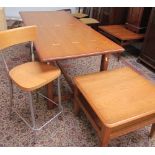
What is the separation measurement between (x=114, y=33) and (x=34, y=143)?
2335 millimetres

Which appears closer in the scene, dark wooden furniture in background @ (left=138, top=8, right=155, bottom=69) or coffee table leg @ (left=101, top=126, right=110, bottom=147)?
coffee table leg @ (left=101, top=126, right=110, bottom=147)

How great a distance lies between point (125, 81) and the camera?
5.64ft

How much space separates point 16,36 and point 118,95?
40.9 inches

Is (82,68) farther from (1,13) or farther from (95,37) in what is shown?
(1,13)

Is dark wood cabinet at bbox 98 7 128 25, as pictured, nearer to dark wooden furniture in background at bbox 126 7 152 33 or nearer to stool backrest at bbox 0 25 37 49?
dark wooden furniture in background at bbox 126 7 152 33

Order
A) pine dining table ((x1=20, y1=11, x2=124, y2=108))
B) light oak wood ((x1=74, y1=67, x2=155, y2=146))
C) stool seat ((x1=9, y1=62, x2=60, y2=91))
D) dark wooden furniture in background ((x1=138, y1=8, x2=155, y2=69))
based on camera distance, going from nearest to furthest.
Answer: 1. light oak wood ((x1=74, y1=67, x2=155, y2=146))
2. stool seat ((x1=9, y1=62, x2=60, y2=91))
3. pine dining table ((x1=20, y1=11, x2=124, y2=108))
4. dark wooden furniture in background ((x1=138, y1=8, x2=155, y2=69))

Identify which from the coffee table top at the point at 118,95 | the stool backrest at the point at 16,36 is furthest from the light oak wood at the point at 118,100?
the stool backrest at the point at 16,36

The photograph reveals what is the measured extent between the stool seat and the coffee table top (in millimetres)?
252

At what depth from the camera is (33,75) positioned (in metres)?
1.71

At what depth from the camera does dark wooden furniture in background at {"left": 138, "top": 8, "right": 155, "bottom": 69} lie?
286 cm

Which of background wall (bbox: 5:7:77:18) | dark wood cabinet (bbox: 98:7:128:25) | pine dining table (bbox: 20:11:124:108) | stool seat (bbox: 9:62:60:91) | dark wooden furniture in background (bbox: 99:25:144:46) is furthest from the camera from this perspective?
background wall (bbox: 5:7:77:18)

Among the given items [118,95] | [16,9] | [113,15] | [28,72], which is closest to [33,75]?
[28,72]

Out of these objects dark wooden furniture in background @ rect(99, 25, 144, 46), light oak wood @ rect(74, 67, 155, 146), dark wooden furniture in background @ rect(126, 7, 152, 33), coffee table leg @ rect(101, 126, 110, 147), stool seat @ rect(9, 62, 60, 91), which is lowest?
coffee table leg @ rect(101, 126, 110, 147)

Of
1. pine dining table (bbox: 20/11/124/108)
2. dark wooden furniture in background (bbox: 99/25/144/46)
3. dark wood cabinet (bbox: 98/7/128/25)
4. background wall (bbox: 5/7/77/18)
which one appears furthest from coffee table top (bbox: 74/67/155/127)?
background wall (bbox: 5/7/77/18)
